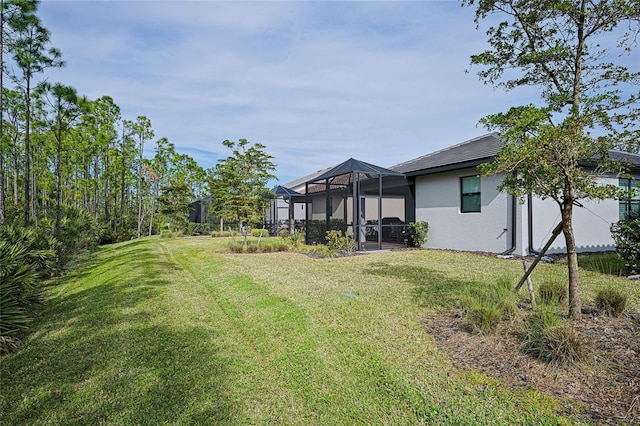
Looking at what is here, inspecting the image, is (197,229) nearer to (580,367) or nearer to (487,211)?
Result: (487,211)

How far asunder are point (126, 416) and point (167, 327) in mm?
2091

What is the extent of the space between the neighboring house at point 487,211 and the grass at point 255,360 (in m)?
3.07

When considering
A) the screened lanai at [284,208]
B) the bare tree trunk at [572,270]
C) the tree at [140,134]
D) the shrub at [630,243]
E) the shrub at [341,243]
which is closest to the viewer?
the bare tree trunk at [572,270]

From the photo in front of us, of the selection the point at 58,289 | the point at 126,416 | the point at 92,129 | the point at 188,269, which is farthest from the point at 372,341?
the point at 92,129

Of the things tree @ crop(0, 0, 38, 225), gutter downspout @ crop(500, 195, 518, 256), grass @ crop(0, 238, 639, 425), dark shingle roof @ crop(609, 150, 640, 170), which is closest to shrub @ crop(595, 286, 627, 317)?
grass @ crop(0, 238, 639, 425)

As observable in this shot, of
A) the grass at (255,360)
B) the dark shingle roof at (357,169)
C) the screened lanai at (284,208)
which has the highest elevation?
the dark shingle roof at (357,169)

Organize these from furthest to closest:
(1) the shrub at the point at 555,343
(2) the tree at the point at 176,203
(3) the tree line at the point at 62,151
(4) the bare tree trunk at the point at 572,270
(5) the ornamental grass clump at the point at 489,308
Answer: (2) the tree at the point at 176,203
(3) the tree line at the point at 62,151
(4) the bare tree trunk at the point at 572,270
(5) the ornamental grass clump at the point at 489,308
(1) the shrub at the point at 555,343

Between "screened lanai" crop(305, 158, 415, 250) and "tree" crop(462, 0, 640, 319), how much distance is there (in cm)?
720

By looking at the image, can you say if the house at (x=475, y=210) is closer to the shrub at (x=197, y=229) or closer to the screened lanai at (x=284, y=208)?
the screened lanai at (x=284, y=208)

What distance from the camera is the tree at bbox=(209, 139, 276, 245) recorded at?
45.0 ft

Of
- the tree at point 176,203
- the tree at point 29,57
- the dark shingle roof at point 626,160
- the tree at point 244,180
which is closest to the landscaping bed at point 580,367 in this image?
the dark shingle roof at point 626,160

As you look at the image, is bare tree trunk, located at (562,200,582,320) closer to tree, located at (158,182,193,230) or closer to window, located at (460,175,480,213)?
window, located at (460,175,480,213)

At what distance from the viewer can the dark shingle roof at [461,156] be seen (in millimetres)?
10545

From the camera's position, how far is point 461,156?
11.7m
